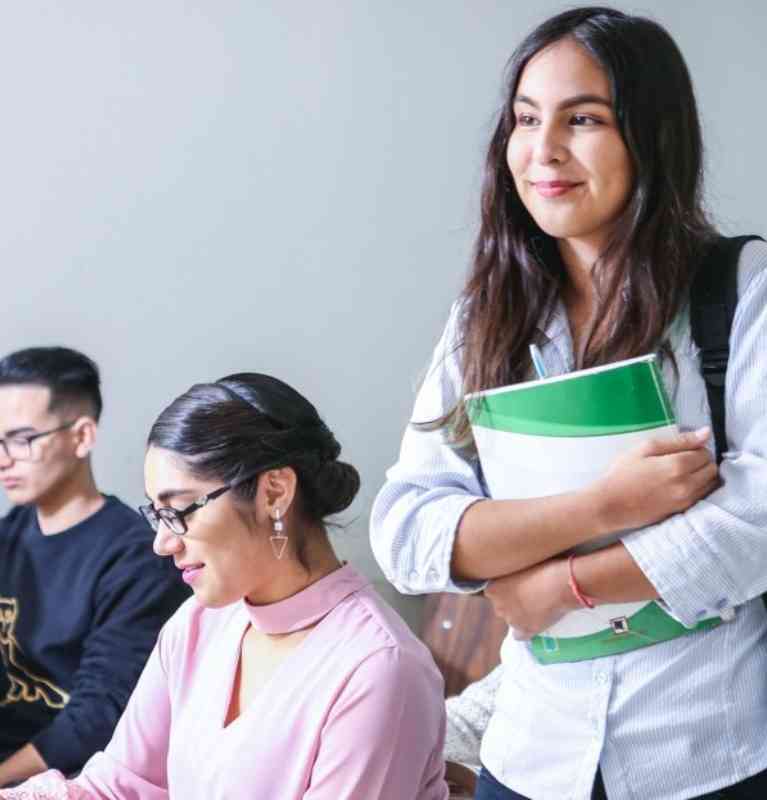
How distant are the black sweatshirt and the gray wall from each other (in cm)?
77

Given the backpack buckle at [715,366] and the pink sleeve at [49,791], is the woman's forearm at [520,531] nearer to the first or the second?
the backpack buckle at [715,366]

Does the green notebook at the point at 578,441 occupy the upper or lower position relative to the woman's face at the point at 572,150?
lower

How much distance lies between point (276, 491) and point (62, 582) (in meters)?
1.01

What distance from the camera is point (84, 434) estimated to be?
2.65m

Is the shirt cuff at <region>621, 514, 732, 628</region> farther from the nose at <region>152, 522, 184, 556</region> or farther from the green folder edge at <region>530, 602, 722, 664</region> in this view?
the nose at <region>152, 522, 184, 556</region>

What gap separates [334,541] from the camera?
3377 mm

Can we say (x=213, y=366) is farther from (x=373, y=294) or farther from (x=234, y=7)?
(x=234, y=7)

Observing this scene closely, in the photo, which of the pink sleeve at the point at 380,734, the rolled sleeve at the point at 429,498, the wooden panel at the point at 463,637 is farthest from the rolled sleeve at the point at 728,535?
the wooden panel at the point at 463,637

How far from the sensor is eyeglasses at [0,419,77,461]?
8.59 ft

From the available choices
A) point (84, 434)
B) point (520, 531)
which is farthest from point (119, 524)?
point (520, 531)

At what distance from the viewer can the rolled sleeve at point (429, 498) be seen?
4.09 ft

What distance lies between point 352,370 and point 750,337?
2186 millimetres

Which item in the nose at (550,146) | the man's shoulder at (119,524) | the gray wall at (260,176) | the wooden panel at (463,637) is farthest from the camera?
the gray wall at (260,176)

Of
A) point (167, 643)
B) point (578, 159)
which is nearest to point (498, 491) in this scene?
point (578, 159)
